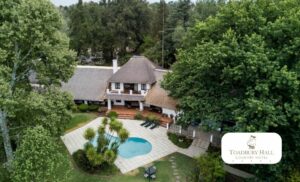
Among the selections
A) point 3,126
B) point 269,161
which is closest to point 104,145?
point 3,126

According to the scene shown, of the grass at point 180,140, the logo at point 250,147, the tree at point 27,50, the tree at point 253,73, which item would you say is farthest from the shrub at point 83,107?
the logo at point 250,147

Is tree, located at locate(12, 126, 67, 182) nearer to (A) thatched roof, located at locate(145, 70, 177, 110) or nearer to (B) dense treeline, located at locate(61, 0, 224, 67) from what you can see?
(A) thatched roof, located at locate(145, 70, 177, 110)

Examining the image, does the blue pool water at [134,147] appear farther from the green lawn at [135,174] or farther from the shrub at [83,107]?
the shrub at [83,107]

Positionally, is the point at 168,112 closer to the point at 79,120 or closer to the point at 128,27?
the point at 79,120

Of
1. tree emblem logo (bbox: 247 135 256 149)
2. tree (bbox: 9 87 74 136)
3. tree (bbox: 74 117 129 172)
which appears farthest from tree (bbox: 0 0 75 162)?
tree emblem logo (bbox: 247 135 256 149)

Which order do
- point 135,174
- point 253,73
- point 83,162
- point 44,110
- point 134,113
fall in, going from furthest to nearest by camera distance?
point 134,113
point 83,162
point 135,174
point 44,110
point 253,73

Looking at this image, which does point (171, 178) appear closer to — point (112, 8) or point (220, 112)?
point (220, 112)

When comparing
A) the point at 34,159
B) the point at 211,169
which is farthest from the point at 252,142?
the point at 211,169
